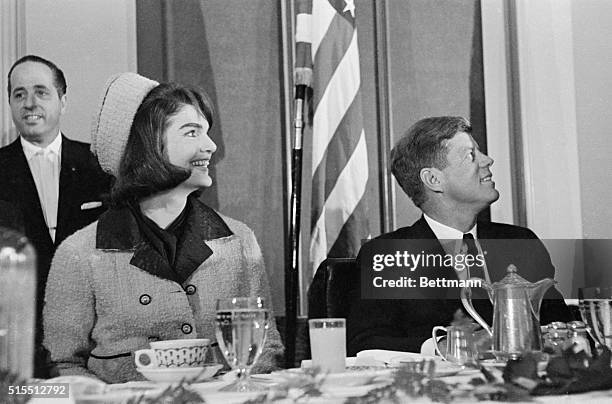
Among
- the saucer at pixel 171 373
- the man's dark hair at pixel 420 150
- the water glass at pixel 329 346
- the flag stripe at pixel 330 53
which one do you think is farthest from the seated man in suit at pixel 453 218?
the saucer at pixel 171 373

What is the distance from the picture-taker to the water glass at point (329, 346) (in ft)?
5.05

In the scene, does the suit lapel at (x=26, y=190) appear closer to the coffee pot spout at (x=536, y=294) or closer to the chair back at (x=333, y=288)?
the chair back at (x=333, y=288)

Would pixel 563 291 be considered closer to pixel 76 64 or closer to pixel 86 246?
pixel 86 246

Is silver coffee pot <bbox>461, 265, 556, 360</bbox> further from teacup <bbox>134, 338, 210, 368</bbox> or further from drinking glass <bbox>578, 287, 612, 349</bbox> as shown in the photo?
teacup <bbox>134, 338, 210, 368</bbox>

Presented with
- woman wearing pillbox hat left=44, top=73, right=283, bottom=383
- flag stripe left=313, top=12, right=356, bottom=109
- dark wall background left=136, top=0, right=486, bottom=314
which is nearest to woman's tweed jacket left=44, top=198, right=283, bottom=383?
woman wearing pillbox hat left=44, top=73, right=283, bottom=383

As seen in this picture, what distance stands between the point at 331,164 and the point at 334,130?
0.10m

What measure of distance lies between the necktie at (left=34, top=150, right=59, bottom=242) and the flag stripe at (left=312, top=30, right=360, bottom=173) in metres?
0.71

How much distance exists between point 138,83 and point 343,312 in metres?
0.84

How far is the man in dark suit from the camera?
7.06 feet

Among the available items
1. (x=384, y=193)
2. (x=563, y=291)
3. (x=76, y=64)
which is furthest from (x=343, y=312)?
(x=76, y=64)

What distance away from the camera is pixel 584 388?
1240 millimetres

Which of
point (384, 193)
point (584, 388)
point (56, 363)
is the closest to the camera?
point (584, 388)

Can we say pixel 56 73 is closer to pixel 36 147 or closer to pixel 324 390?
pixel 36 147

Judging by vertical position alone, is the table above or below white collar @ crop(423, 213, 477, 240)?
below
